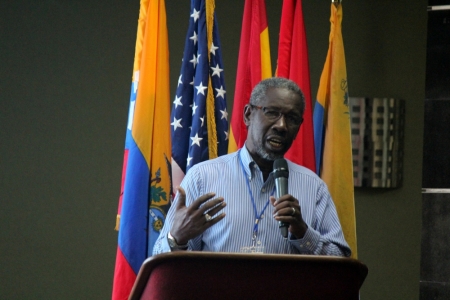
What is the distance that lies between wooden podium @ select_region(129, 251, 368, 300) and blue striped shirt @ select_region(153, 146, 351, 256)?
0.62 meters

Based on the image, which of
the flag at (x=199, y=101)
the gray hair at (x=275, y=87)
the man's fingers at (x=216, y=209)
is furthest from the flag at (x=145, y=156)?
the man's fingers at (x=216, y=209)

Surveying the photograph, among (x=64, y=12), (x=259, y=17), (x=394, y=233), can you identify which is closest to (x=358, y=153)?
(x=394, y=233)

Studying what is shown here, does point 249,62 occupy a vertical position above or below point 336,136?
above

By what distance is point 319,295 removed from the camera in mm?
1571

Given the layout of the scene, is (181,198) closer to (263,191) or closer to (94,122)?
(263,191)

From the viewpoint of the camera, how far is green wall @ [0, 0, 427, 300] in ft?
13.5

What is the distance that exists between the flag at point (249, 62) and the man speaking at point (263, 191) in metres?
0.61

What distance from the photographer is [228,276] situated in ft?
5.00

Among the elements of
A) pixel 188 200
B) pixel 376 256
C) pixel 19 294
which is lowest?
pixel 19 294

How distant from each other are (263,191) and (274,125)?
25cm

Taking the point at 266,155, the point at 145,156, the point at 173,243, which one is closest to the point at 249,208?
the point at 266,155

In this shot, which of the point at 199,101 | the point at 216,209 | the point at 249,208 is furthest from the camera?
A: the point at 199,101

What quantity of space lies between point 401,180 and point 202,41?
5.96 feet

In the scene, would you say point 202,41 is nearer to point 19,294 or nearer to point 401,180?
point 401,180
